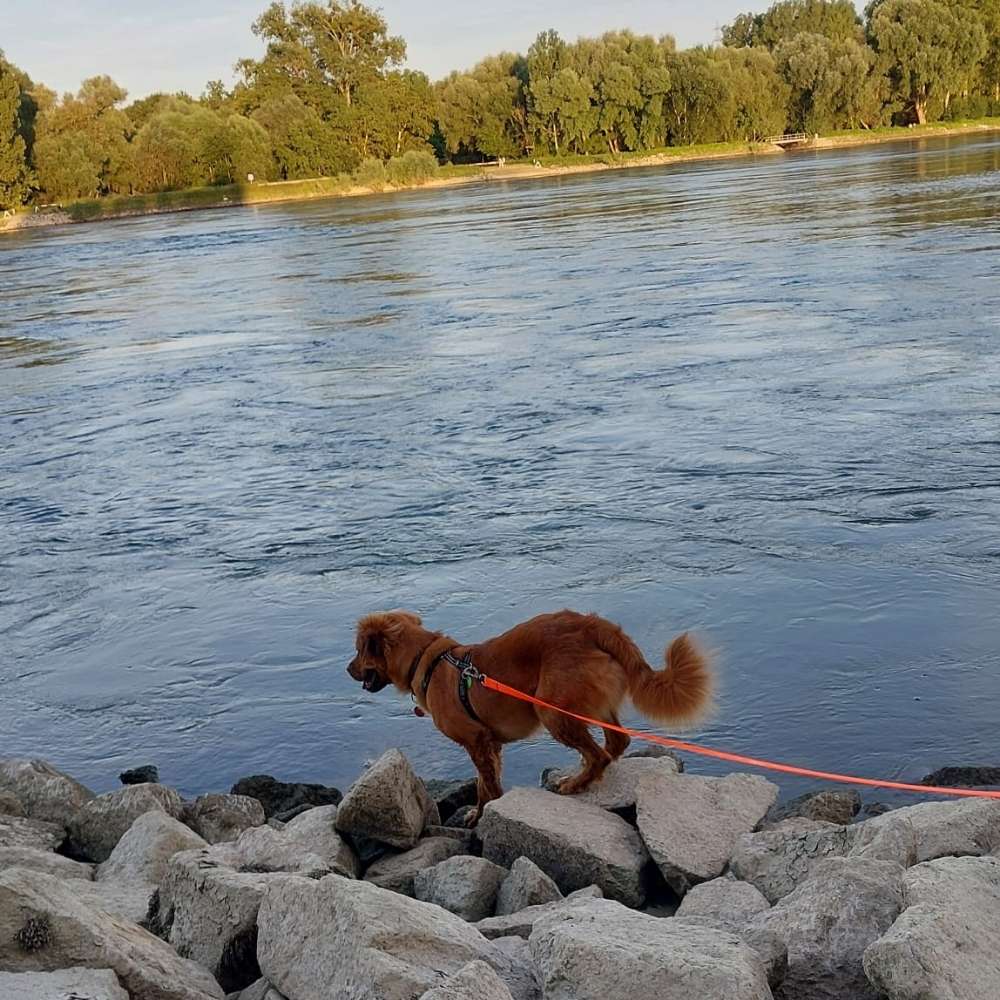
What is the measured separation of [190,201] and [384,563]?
96263mm

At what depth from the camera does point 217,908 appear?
435cm

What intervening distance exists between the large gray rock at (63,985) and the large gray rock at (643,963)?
3.99 ft

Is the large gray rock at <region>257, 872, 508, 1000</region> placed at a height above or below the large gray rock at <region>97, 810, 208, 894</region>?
above

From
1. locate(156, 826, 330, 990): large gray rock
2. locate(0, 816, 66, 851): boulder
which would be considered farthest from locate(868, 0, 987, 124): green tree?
locate(156, 826, 330, 990): large gray rock

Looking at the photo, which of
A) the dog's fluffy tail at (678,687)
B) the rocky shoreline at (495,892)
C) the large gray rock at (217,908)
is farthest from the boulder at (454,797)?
the large gray rock at (217,908)

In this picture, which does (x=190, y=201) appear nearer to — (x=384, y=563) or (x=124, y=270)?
(x=124, y=270)

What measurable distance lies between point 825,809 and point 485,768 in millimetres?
1550

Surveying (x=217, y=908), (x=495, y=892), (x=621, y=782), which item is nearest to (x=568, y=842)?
(x=495, y=892)

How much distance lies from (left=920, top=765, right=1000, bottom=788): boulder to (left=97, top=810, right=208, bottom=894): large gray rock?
10.7 ft

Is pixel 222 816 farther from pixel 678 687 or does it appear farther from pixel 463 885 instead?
pixel 678 687

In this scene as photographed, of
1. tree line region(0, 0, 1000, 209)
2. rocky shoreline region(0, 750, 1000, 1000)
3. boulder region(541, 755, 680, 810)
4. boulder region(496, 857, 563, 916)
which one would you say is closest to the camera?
rocky shoreline region(0, 750, 1000, 1000)

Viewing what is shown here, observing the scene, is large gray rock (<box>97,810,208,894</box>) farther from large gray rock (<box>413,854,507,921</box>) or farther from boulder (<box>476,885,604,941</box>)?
boulder (<box>476,885,604,941</box>)

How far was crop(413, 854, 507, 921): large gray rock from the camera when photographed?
491cm

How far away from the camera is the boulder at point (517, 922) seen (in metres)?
4.36
